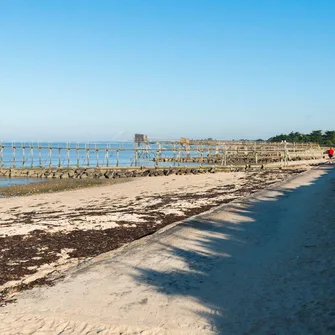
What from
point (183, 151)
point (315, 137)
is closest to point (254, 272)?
point (183, 151)

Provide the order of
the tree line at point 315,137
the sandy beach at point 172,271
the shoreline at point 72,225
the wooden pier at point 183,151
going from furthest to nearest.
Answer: the tree line at point 315,137 → the wooden pier at point 183,151 → the shoreline at point 72,225 → the sandy beach at point 172,271

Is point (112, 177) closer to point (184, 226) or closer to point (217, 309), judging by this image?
point (184, 226)

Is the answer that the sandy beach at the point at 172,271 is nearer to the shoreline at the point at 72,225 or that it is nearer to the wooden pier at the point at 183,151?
the shoreline at the point at 72,225

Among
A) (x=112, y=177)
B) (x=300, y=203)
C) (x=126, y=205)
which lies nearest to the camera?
(x=300, y=203)

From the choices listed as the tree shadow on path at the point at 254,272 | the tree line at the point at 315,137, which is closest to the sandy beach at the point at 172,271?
the tree shadow on path at the point at 254,272

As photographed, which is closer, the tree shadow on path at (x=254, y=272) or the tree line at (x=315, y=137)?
the tree shadow on path at (x=254, y=272)

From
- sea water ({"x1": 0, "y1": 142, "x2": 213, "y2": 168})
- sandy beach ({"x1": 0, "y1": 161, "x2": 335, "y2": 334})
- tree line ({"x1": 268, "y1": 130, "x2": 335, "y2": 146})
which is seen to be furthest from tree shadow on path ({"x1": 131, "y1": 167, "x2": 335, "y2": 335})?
tree line ({"x1": 268, "y1": 130, "x2": 335, "y2": 146})

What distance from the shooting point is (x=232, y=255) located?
29.0 ft

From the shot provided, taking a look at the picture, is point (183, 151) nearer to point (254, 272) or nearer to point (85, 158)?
point (85, 158)

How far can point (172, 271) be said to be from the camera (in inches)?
307

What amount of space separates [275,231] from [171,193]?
1052cm

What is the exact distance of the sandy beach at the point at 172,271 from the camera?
220 inches

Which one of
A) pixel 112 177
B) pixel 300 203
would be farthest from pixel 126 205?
pixel 112 177

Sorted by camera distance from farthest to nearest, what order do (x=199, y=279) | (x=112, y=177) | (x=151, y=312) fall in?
1. (x=112, y=177)
2. (x=199, y=279)
3. (x=151, y=312)
